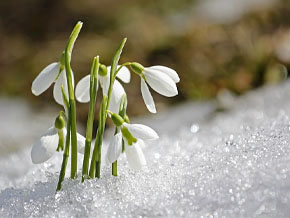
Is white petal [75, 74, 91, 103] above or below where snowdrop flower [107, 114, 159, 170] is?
above

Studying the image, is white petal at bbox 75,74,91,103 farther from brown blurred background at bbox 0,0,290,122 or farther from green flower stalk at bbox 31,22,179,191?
brown blurred background at bbox 0,0,290,122

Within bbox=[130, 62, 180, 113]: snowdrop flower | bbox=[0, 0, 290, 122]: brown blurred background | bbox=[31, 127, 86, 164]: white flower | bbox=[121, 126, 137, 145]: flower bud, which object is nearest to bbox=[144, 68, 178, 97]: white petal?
bbox=[130, 62, 180, 113]: snowdrop flower

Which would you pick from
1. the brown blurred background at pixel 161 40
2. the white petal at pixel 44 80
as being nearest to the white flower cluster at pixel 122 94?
the white petal at pixel 44 80

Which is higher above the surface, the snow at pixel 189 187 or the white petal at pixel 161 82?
the white petal at pixel 161 82

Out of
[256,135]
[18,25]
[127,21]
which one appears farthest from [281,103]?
[18,25]

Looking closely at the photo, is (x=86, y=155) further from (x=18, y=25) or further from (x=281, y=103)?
(x=18, y=25)

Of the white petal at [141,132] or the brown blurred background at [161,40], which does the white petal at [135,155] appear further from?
the brown blurred background at [161,40]

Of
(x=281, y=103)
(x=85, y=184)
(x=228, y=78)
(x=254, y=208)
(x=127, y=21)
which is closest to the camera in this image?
(x=254, y=208)
